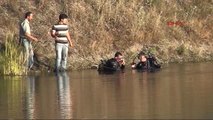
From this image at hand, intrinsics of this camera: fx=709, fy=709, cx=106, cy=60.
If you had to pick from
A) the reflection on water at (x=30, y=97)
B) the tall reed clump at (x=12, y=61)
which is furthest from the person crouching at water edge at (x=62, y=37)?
the reflection on water at (x=30, y=97)

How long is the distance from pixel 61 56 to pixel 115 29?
5.85 m

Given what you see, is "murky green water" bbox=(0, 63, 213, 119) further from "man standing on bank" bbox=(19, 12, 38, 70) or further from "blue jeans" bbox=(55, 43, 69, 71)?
"blue jeans" bbox=(55, 43, 69, 71)

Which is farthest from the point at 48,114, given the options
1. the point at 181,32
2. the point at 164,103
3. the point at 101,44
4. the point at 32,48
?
the point at 181,32

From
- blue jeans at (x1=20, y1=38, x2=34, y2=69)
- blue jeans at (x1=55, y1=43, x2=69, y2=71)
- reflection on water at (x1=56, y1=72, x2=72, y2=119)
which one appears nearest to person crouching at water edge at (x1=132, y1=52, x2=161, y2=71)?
blue jeans at (x1=55, y1=43, x2=69, y2=71)

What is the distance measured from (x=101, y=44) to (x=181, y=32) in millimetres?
5064

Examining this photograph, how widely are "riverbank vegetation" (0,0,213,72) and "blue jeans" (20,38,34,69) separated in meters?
0.97

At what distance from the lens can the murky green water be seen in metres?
13.0

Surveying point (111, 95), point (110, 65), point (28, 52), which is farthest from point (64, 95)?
point (28, 52)

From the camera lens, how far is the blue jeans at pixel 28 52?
24375 mm

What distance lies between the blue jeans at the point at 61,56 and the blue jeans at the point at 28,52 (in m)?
0.90

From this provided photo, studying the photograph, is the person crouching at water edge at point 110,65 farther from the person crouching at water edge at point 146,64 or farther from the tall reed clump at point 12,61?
the tall reed clump at point 12,61

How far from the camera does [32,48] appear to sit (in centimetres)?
2570

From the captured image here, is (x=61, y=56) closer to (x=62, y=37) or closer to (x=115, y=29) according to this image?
(x=62, y=37)

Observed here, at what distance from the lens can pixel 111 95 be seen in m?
16.0
